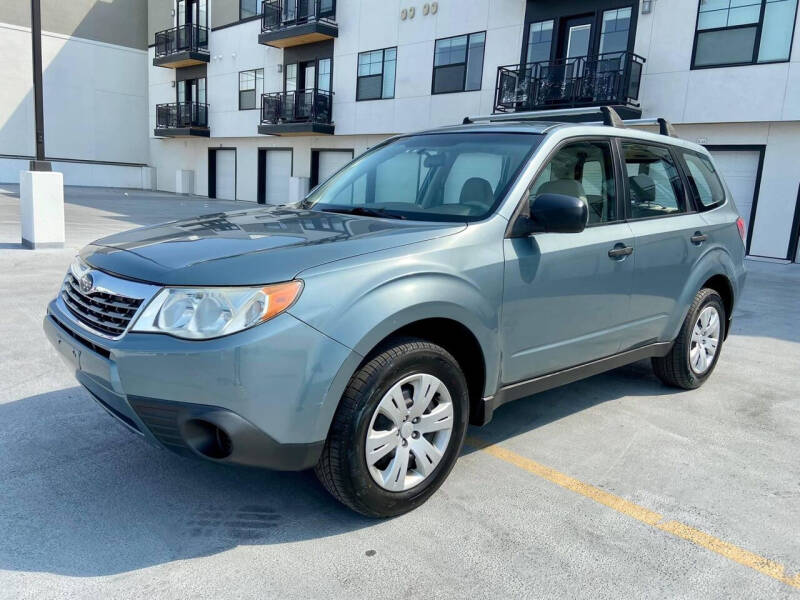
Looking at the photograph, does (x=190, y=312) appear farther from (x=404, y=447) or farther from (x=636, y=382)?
(x=636, y=382)

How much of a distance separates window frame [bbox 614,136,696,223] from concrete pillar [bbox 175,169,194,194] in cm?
3017

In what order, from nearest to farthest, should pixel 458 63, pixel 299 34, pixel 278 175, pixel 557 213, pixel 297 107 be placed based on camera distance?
pixel 557 213
pixel 458 63
pixel 299 34
pixel 297 107
pixel 278 175

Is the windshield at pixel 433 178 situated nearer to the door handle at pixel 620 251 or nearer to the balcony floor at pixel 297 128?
the door handle at pixel 620 251

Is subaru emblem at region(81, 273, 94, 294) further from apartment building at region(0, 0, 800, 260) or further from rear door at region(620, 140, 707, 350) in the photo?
apartment building at region(0, 0, 800, 260)

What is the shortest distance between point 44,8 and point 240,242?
114ft

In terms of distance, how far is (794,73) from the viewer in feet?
43.8

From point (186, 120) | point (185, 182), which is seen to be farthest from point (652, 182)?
point (185, 182)

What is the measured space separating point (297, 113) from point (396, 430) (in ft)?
75.5

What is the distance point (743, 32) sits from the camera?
45.8ft

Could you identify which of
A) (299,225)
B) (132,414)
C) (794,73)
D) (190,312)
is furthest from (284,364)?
(794,73)

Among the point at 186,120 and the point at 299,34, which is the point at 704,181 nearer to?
the point at 299,34

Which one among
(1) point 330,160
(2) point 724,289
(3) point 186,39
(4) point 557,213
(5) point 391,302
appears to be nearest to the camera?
(5) point 391,302

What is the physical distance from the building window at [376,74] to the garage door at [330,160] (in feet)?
7.81

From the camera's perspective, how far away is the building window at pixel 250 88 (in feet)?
88.2
